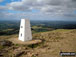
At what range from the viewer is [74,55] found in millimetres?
12094

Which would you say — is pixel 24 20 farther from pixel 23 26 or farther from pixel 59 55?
pixel 59 55

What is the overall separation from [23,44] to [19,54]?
164 inches

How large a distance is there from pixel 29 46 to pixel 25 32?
3884 millimetres

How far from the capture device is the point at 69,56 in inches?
464

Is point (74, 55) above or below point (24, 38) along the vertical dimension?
below

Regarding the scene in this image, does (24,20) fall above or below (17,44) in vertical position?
above

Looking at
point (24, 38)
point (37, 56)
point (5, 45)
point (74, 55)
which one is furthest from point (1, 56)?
point (74, 55)

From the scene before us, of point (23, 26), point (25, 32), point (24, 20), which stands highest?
point (24, 20)

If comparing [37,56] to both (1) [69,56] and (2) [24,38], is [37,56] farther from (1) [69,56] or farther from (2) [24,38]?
(2) [24,38]

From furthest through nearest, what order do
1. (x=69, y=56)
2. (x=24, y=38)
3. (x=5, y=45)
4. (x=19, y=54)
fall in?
1. (x=24, y=38)
2. (x=5, y=45)
3. (x=19, y=54)
4. (x=69, y=56)

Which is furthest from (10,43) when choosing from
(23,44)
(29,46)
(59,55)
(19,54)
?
(59,55)

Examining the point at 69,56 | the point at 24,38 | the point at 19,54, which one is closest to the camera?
the point at 69,56

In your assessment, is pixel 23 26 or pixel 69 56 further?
pixel 23 26

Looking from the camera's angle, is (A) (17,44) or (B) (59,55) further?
(A) (17,44)
